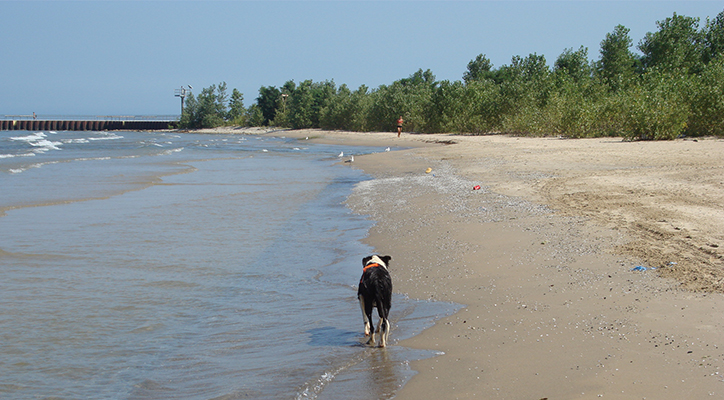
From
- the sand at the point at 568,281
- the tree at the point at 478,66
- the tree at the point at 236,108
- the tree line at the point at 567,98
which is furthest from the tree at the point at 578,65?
the tree at the point at 236,108

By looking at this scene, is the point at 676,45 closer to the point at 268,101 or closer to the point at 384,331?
the point at 384,331

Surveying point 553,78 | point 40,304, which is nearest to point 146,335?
point 40,304

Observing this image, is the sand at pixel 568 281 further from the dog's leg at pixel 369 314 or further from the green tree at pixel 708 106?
the green tree at pixel 708 106

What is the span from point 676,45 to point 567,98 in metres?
21.0

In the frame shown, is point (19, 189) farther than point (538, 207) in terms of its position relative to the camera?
Yes

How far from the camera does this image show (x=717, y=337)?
4.63 metres

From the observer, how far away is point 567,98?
→ 122ft

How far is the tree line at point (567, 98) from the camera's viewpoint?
2645 cm

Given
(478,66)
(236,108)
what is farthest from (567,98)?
(236,108)

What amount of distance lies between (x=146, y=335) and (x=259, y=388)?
204 cm

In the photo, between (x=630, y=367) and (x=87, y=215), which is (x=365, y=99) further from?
(x=630, y=367)

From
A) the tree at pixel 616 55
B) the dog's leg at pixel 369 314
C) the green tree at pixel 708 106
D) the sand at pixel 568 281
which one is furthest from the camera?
the tree at pixel 616 55

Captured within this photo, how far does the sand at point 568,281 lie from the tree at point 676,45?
39.7 meters

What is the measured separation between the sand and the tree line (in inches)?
506
